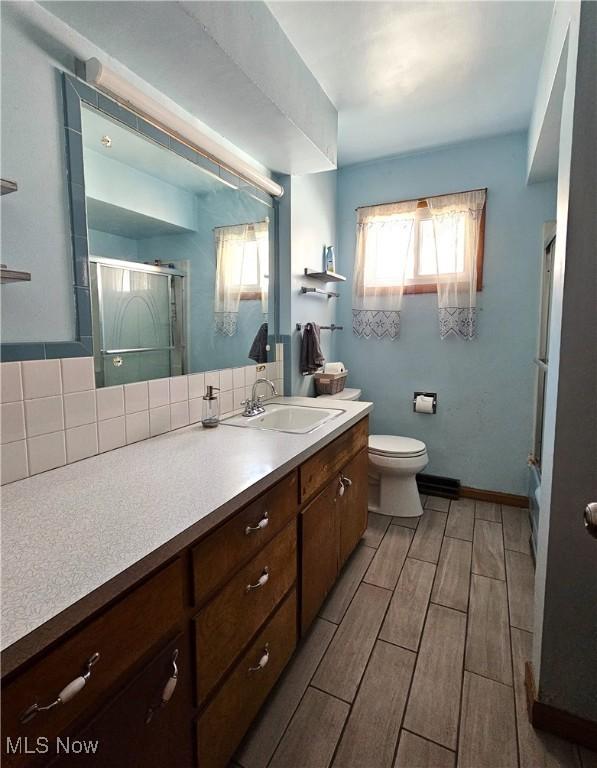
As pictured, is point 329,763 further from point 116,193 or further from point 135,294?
point 116,193

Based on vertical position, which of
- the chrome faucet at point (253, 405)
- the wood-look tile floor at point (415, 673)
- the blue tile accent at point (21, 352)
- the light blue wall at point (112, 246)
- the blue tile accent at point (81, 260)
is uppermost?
the light blue wall at point (112, 246)

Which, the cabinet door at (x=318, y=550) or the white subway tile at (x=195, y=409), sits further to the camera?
the white subway tile at (x=195, y=409)

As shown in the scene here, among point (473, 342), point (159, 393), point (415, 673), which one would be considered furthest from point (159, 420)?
point (473, 342)

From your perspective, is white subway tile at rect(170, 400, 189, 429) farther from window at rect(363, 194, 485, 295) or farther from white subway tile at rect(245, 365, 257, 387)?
window at rect(363, 194, 485, 295)

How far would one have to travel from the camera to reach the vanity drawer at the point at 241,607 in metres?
0.88

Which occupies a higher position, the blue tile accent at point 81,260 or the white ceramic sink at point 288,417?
the blue tile accent at point 81,260

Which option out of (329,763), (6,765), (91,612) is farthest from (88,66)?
(329,763)

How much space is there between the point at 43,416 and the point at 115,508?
42 cm

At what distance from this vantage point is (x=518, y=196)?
2.47 m

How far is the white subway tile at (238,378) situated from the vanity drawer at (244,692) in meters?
1.01

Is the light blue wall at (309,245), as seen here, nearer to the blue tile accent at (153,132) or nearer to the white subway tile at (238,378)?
the white subway tile at (238,378)

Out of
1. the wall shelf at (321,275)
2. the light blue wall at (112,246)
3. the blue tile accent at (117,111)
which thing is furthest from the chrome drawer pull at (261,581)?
the wall shelf at (321,275)

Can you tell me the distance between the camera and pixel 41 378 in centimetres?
108
